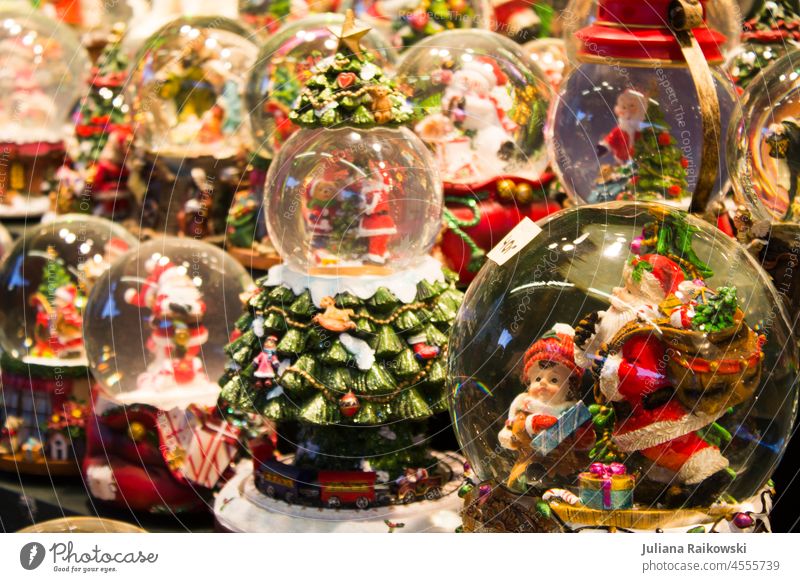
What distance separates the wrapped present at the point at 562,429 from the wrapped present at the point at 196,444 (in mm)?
1356

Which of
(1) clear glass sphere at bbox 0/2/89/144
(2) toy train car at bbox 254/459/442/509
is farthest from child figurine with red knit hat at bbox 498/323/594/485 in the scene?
(1) clear glass sphere at bbox 0/2/89/144

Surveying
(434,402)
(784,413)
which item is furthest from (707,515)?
(434,402)

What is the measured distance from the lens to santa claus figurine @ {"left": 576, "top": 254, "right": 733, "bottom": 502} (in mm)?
2652

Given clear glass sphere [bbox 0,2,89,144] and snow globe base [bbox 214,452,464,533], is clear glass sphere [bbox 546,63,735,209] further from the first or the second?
clear glass sphere [bbox 0,2,89,144]

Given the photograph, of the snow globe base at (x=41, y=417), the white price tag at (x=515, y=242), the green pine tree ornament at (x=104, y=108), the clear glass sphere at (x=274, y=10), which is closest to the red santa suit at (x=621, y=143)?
the white price tag at (x=515, y=242)

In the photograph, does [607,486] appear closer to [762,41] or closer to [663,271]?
[663,271]

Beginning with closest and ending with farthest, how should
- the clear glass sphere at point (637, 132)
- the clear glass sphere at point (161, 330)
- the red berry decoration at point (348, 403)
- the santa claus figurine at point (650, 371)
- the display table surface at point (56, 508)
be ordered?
the santa claus figurine at point (650, 371)
the red berry decoration at point (348, 403)
the clear glass sphere at point (637, 132)
the display table surface at point (56, 508)
the clear glass sphere at point (161, 330)

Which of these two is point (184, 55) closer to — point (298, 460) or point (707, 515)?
point (298, 460)

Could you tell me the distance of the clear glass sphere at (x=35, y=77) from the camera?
20.7 ft

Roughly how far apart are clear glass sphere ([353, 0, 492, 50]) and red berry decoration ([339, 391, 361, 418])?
6.40ft

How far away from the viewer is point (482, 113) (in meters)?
4.38

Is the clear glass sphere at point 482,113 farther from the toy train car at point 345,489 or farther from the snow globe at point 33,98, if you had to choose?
the snow globe at point 33,98

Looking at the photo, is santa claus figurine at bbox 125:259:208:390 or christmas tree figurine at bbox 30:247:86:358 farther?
christmas tree figurine at bbox 30:247:86:358
